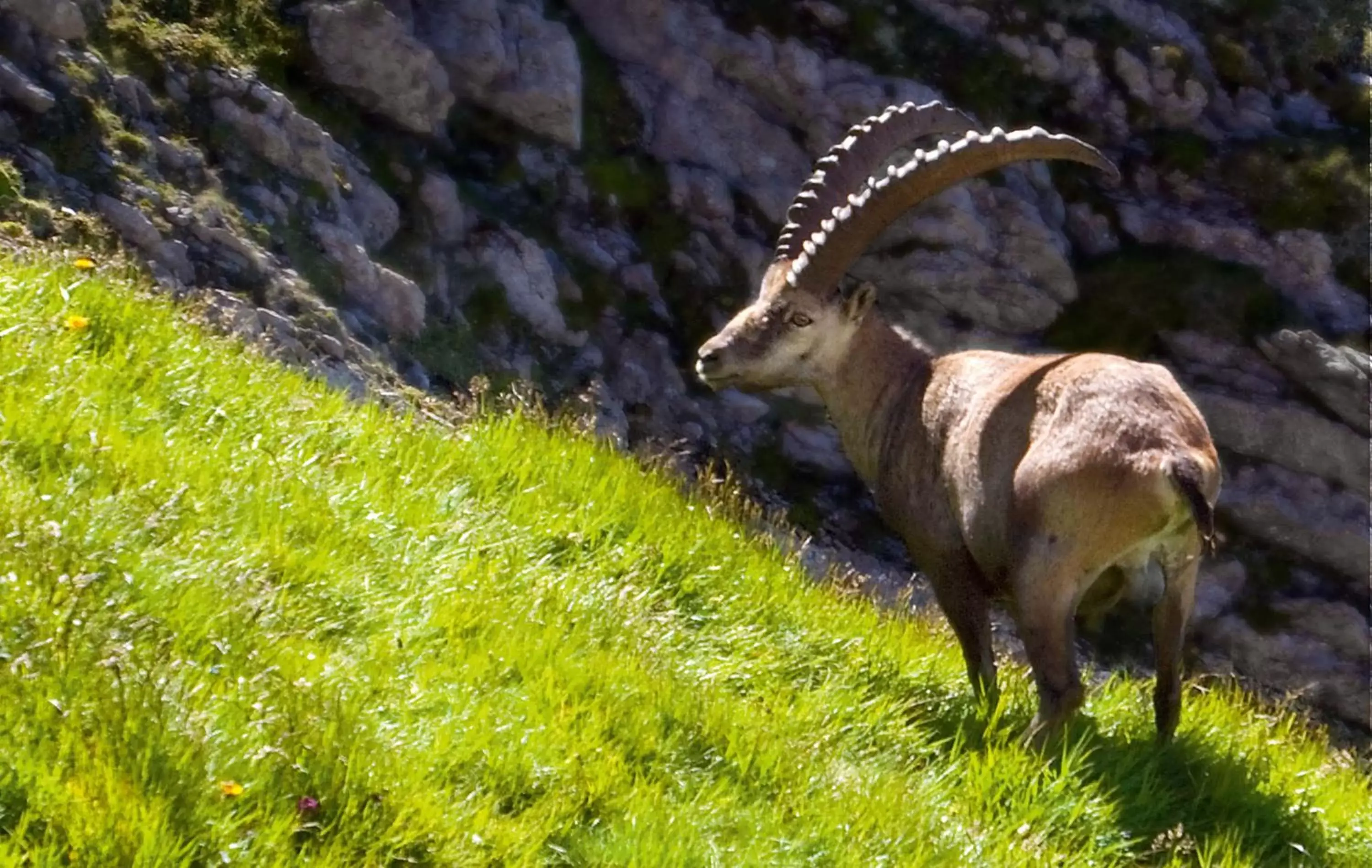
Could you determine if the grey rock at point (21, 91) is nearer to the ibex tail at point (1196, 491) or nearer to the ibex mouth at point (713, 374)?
the ibex mouth at point (713, 374)

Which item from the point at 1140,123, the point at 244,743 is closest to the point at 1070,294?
the point at 1140,123

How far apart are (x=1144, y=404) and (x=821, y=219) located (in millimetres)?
3274

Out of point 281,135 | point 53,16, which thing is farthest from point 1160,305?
point 53,16

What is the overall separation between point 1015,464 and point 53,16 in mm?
11362

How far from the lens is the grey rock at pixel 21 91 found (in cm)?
1253

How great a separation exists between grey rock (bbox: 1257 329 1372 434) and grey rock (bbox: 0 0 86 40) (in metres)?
17.0

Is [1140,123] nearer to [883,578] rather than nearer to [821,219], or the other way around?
[883,578]

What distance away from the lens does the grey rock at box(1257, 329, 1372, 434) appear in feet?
68.0

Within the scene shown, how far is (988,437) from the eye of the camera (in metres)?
6.70

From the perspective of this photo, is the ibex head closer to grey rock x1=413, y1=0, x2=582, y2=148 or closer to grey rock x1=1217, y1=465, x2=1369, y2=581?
grey rock x1=413, y1=0, x2=582, y2=148

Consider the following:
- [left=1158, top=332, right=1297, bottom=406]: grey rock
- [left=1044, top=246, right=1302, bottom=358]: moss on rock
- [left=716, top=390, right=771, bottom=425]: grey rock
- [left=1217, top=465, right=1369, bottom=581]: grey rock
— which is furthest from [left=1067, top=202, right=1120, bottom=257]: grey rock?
[left=716, top=390, right=771, bottom=425]: grey rock

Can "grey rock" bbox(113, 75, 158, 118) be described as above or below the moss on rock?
below

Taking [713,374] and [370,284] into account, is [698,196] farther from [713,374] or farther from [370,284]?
[713,374]

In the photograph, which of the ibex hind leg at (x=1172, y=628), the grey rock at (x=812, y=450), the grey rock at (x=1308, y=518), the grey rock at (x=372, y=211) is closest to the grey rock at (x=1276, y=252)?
the grey rock at (x=1308, y=518)
